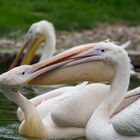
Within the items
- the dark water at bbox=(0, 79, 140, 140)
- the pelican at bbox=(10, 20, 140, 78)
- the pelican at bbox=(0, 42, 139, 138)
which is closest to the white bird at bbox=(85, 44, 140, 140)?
the pelican at bbox=(0, 42, 139, 138)

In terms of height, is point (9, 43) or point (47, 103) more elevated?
point (47, 103)

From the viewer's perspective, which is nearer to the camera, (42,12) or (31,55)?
(31,55)

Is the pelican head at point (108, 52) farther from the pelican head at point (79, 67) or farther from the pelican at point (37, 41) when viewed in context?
the pelican at point (37, 41)

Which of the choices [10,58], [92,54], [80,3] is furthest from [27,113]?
[80,3]

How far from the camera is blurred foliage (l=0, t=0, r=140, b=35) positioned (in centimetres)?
1888

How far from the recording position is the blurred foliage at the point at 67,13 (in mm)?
18875

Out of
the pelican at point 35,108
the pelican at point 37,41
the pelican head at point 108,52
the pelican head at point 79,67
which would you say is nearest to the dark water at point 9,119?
A: the pelican at point 35,108

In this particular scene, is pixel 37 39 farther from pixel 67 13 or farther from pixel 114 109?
pixel 114 109

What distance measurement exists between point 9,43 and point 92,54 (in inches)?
357

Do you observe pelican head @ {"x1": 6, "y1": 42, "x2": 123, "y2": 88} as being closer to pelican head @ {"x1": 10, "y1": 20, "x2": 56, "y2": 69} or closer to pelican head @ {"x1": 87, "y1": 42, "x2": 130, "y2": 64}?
pelican head @ {"x1": 87, "y1": 42, "x2": 130, "y2": 64}

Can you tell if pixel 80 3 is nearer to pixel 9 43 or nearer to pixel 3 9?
pixel 3 9

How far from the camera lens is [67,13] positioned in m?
20.0

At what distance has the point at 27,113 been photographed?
310 inches

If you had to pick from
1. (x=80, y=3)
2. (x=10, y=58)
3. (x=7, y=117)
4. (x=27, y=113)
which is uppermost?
(x=27, y=113)
